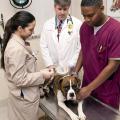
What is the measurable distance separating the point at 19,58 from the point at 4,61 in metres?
0.17

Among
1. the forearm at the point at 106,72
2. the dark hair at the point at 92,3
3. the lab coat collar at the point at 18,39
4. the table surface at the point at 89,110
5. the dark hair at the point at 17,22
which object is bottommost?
the table surface at the point at 89,110

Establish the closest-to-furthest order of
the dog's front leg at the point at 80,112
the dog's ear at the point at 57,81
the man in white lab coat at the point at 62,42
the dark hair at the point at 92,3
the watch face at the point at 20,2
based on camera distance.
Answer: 1. the dark hair at the point at 92,3
2. the dog's front leg at the point at 80,112
3. the dog's ear at the point at 57,81
4. the man in white lab coat at the point at 62,42
5. the watch face at the point at 20,2

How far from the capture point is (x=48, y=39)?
2.35 meters

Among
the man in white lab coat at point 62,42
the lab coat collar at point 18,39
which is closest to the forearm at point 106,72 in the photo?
the lab coat collar at point 18,39

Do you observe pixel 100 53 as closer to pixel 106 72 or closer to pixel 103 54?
pixel 103 54

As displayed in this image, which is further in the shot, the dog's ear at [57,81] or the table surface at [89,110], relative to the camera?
the dog's ear at [57,81]

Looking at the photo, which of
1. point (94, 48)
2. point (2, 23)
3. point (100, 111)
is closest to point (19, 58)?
point (94, 48)

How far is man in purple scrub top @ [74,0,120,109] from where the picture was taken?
→ 1.40 metres

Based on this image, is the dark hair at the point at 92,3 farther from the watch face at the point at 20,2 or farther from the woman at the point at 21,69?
the watch face at the point at 20,2

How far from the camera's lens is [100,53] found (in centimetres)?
148

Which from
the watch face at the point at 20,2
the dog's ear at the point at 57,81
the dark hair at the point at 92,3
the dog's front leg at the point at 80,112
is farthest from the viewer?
the watch face at the point at 20,2

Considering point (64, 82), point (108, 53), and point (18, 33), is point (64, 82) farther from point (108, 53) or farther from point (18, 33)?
point (18, 33)

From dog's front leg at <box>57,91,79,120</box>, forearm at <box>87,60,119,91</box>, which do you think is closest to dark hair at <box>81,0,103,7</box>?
forearm at <box>87,60,119,91</box>

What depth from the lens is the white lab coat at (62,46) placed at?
2277 mm
